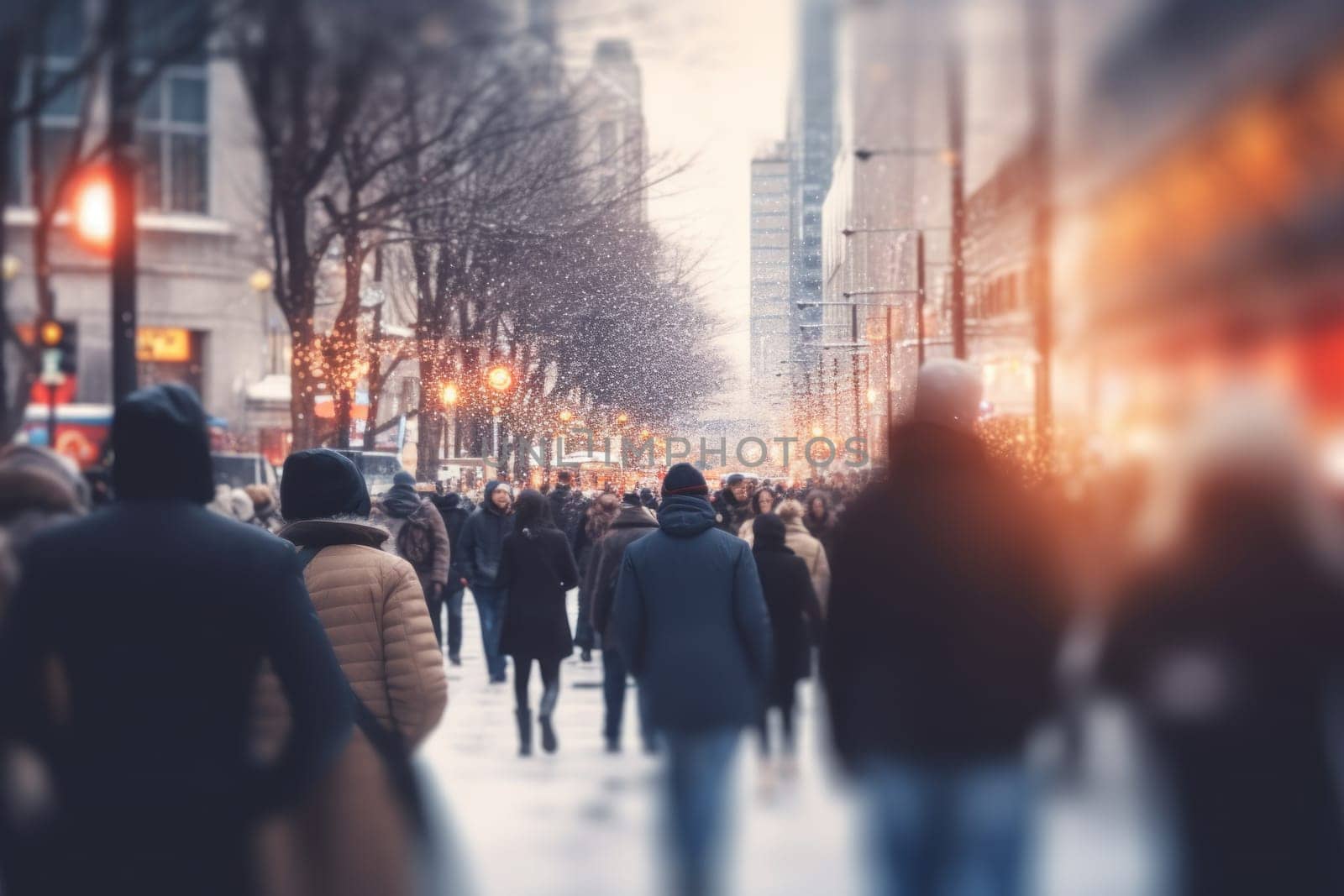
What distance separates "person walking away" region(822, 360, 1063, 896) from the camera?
262cm

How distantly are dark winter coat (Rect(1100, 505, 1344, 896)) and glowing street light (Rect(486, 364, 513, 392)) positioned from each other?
233 centimetres

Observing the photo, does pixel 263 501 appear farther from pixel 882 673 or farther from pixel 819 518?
pixel 819 518

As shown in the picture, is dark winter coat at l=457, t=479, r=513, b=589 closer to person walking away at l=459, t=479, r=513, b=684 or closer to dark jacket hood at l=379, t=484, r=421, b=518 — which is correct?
person walking away at l=459, t=479, r=513, b=684

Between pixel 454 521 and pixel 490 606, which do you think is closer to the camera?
pixel 454 521

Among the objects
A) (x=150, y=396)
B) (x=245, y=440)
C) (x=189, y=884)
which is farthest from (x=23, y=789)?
(x=245, y=440)

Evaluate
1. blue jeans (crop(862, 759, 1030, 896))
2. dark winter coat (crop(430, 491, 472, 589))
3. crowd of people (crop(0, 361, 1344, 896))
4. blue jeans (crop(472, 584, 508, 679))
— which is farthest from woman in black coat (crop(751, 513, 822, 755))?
blue jeans (crop(862, 759, 1030, 896))

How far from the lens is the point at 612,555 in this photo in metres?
9.73

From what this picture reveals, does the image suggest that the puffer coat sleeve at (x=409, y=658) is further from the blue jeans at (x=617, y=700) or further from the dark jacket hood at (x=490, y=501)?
the dark jacket hood at (x=490, y=501)

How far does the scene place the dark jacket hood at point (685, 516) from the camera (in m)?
5.12

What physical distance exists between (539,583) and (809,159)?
602 centimetres

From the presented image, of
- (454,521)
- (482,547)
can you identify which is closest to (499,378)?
(454,521)

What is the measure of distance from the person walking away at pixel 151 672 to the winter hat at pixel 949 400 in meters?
1.16

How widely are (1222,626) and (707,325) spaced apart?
2.08 metres

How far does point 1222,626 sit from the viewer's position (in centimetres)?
233
